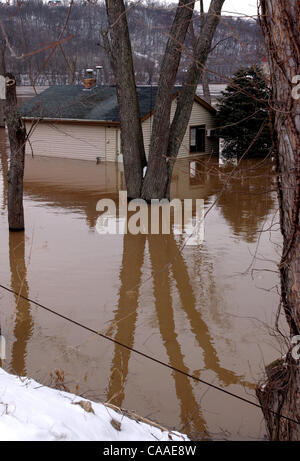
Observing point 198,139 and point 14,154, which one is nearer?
point 14,154

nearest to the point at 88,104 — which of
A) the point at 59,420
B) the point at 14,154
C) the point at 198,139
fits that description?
the point at 198,139

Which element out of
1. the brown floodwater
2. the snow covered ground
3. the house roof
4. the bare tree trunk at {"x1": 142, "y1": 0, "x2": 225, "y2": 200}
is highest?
the house roof

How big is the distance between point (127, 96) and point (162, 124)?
131 cm

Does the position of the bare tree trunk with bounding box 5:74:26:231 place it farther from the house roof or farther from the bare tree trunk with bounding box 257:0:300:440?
the house roof

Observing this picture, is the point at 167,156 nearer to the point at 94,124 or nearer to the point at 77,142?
the point at 94,124

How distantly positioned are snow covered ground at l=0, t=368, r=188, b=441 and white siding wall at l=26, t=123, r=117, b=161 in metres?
19.5

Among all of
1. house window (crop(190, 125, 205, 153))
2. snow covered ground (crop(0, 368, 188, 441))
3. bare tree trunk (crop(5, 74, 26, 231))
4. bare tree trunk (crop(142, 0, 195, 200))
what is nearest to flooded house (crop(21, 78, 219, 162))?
house window (crop(190, 125, 205, 153))

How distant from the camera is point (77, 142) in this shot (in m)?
25.6

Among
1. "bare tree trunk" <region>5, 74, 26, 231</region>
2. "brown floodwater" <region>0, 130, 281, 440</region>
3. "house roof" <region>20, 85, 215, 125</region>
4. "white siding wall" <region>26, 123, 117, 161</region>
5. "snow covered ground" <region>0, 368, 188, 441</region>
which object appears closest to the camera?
"snow covered ground" <region>0, 368, 188, 441</region>

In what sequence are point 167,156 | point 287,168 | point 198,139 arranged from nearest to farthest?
point 287,168, point 167,156, point 198,139

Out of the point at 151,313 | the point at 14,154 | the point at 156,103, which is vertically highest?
the point at 156,103

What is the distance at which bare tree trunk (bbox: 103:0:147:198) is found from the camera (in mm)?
15198
